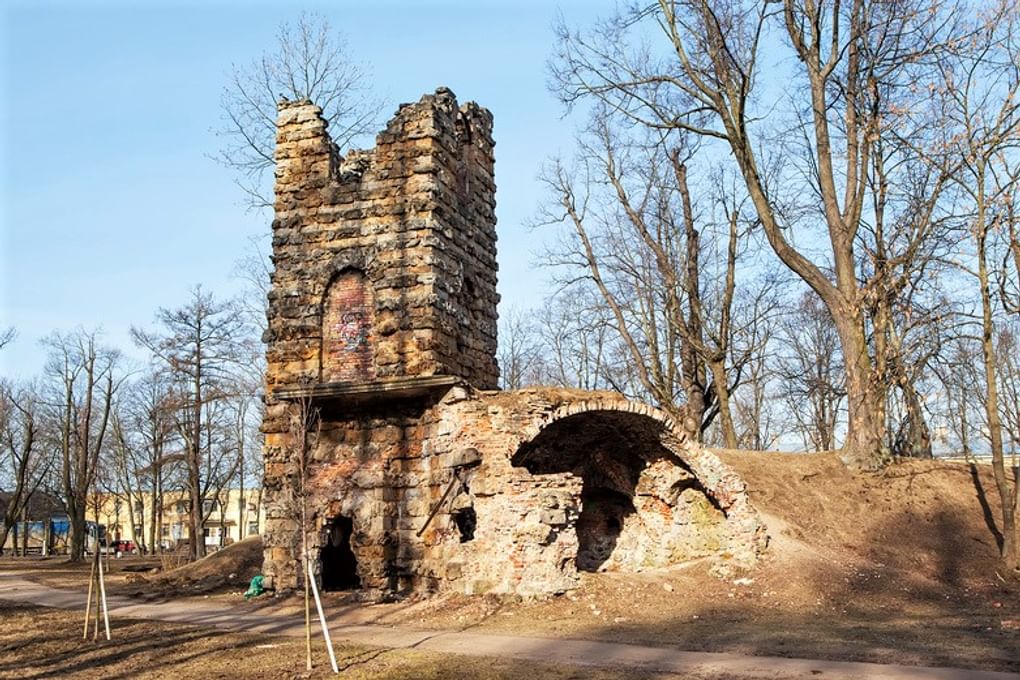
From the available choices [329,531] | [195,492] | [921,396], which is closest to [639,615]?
[329,531]

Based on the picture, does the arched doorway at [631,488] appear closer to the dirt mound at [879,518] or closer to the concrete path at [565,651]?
the dirt mound at [879,518]

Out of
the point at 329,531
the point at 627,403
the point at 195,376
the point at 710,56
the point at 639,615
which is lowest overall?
the point at 639,615

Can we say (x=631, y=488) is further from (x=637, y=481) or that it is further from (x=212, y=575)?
(x=212, y=575)

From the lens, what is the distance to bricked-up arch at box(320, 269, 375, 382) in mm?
16703

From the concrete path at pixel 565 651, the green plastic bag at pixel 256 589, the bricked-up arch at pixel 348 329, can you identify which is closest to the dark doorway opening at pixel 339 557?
the green plastic bag at pixel 256 589

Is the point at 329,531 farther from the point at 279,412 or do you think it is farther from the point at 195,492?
the point at 195,492

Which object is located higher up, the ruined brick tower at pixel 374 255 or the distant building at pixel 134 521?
the ruined brick tower at pixel 374 255

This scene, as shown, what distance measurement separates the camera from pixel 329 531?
16312 millimetres

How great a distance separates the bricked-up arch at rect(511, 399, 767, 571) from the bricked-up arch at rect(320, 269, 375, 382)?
133 inches

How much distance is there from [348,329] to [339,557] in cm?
442

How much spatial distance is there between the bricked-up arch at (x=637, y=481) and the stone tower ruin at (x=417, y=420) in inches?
1.5

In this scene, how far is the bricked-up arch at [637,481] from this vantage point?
1611 cm

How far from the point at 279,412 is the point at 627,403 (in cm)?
649

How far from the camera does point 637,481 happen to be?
1786 centimetres
